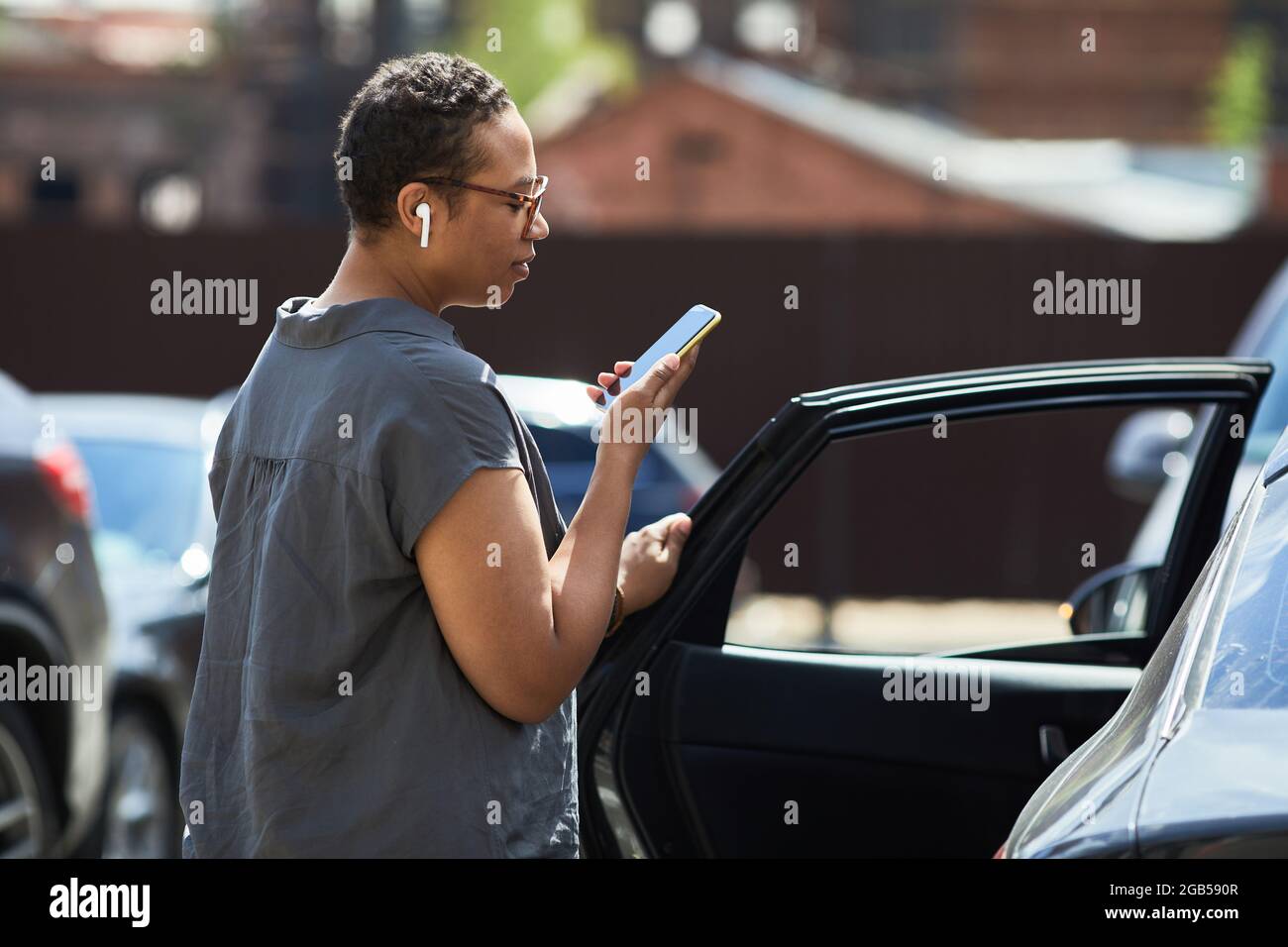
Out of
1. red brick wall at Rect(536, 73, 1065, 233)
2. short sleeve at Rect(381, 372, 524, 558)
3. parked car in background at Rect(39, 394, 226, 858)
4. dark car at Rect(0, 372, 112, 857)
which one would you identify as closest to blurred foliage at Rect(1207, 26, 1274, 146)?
red brick wall at Rect(536, 73, 1065, 233)

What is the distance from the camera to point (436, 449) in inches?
80.2

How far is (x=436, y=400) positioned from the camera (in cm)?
206

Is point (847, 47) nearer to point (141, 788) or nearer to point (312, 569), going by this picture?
point (141, 788)

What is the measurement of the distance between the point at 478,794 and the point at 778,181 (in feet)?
112

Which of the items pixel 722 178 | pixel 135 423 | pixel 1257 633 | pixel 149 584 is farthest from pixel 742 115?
pixel 1257 633

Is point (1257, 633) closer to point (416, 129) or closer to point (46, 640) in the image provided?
point (416, 129)

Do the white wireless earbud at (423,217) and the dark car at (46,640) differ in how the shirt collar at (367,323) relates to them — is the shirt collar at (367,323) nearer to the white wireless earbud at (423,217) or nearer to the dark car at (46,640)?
the white wireless earbud at (423,217)

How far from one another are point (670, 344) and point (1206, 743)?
0.96m

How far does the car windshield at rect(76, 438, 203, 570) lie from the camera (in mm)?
6559

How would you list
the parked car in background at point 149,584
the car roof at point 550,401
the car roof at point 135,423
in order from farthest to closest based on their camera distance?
the car roof at point 135,423, the parked car in background at point 149,584, the car roof at point 550,401

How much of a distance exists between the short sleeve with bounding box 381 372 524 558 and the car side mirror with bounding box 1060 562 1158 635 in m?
1.78

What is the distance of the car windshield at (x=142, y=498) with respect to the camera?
6559 millimetres

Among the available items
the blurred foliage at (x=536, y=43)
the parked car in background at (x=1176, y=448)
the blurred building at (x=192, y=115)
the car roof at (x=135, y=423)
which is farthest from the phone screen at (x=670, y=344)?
the blurred foliage at (x=536, y=43)
